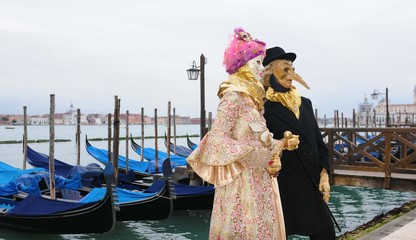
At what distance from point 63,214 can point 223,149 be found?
545cm

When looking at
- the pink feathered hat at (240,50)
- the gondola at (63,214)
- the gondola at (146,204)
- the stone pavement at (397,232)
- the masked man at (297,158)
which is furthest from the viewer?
the gondola at (146,204)

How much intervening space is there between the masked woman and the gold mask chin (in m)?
0.33

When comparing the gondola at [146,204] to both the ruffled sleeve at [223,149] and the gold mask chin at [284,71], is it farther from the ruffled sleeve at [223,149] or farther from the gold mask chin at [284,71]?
the ruffled sleeve at [223,149]

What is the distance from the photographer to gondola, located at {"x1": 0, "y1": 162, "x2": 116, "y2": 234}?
641 centimetres

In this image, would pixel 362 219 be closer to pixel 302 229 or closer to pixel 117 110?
pixel 117 110

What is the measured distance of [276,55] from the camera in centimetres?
213

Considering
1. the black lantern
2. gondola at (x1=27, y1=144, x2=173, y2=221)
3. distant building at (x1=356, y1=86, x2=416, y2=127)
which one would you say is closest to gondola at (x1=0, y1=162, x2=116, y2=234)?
gondola at (x1=27, y1=144, x2=173, y2=221)

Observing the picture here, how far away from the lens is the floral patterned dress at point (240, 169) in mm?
1719

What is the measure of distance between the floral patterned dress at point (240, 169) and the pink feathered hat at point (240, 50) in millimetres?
165

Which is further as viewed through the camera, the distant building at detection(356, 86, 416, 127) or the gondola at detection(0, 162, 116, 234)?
the distant building at detection(356, 86, 416, 127)

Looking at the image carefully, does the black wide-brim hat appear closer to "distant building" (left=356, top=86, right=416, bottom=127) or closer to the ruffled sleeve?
the ruffled sleeve

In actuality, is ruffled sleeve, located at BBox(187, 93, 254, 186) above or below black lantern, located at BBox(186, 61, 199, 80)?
below

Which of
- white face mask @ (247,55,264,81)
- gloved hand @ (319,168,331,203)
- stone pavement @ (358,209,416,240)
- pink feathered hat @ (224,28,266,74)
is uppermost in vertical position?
pink feathered hat @ (224,28,266,74)

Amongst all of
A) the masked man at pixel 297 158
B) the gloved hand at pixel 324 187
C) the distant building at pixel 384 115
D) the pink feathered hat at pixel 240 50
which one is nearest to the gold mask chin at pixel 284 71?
the masked man at pixel 297 158
